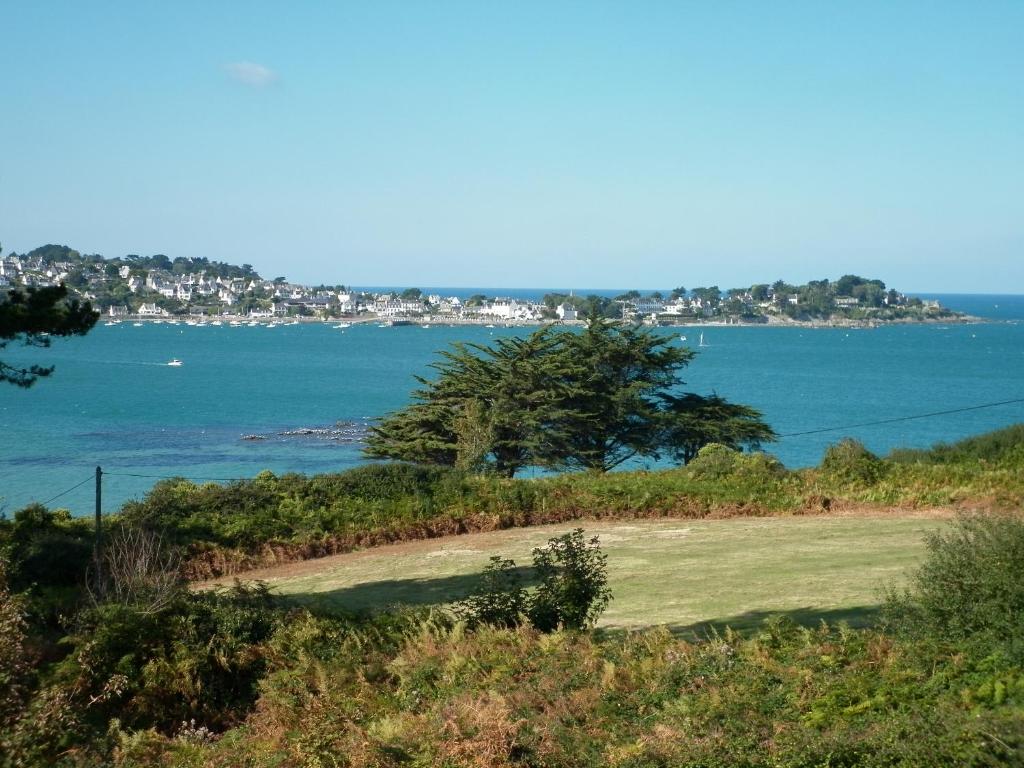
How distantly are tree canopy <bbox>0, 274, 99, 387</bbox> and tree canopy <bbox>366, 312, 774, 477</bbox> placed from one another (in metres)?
19.5

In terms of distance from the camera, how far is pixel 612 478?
2439 cm

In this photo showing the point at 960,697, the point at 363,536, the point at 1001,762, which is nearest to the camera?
the point at 1001,762

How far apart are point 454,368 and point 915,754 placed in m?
35.0

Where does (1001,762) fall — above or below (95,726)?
above

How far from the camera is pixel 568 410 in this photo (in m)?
38.5

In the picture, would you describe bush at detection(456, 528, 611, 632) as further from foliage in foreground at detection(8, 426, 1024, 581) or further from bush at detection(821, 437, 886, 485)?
bush at detection(821, 437, 886, 485)

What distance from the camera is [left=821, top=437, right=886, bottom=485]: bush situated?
78.2ft

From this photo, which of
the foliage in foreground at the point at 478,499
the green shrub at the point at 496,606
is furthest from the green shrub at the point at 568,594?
the foliage in foreground at the point at 478,499

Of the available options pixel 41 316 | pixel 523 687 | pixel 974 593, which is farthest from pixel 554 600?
pixel 41 316

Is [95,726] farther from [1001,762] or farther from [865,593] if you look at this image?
[865,593]

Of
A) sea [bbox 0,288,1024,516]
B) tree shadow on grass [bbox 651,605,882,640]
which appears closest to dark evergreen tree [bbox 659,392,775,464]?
sea [bbox 0,288,1024,516]

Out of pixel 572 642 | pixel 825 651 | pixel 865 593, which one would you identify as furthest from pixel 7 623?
pixel 865 593

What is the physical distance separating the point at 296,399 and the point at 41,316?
72.9 m

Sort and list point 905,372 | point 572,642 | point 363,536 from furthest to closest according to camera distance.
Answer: point 905,372 → point 363,536 → point 572,642
